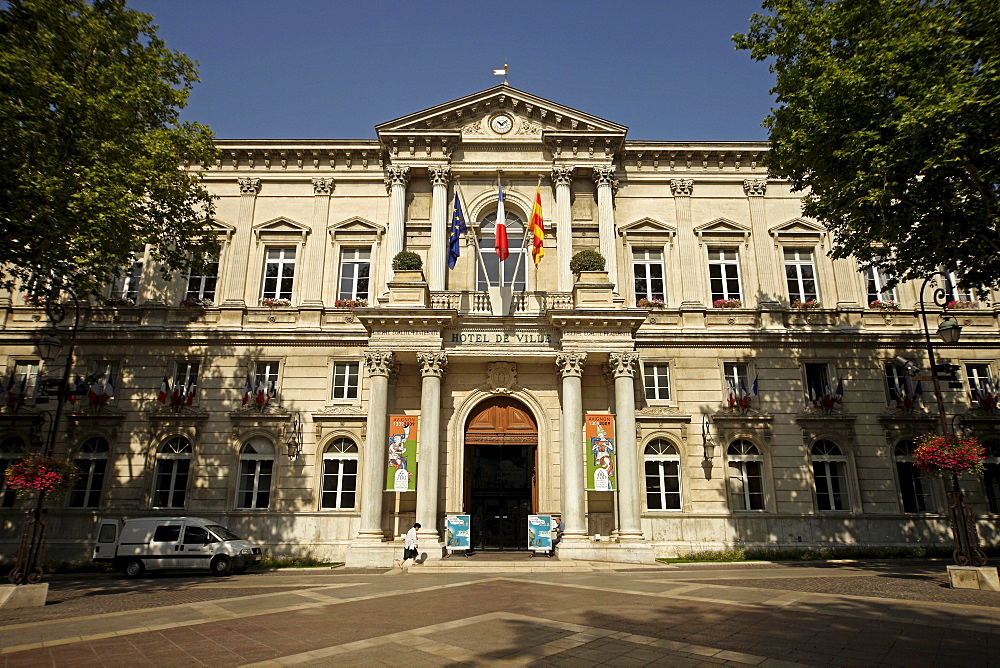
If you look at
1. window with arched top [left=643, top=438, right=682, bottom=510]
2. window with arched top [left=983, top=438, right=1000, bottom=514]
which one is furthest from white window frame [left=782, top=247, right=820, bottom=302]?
window with arched top [left=643, top=438, right=682, bottom=510]

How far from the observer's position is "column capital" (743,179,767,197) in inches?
1037

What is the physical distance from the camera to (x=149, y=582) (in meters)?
17.5

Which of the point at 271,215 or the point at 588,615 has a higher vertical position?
the point at 271,215

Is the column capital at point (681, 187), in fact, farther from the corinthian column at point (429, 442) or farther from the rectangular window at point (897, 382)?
the corinthian column at point (429, 442)

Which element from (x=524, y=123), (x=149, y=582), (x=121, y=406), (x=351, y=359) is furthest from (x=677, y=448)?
(x=121, y=406)

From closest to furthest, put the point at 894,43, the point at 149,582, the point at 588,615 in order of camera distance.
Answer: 1. the point at 588,615
2. the point at 894,43
3. the point at 149,582

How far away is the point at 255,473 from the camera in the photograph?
76.1 ft

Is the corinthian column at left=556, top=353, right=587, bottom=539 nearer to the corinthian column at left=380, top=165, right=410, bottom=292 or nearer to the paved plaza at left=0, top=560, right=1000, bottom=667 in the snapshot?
the paved plaza at left=0, top=560, right=1000, bottom=667

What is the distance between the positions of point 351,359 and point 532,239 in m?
8.95

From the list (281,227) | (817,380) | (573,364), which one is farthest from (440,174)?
(817,380)

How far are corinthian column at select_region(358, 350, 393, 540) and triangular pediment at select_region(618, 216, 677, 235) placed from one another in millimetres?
12004

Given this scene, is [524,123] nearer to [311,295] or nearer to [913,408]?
[311,295]

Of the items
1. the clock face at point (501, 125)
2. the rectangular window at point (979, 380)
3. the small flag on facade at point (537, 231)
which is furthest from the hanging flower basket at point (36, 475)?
the rectangular window at point (979, 380)

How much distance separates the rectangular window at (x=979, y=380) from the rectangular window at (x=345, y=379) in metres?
25.4
